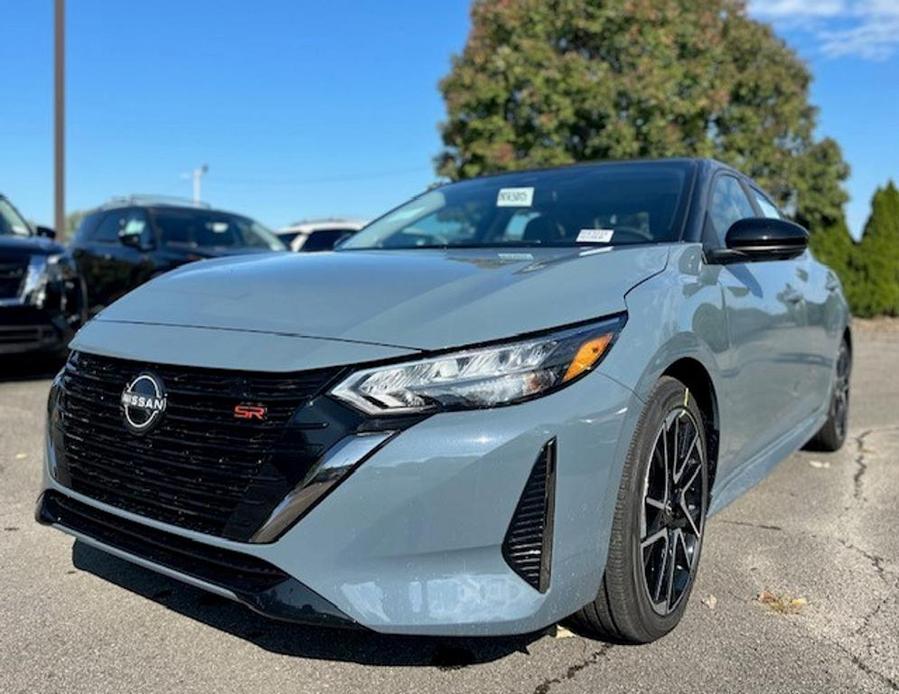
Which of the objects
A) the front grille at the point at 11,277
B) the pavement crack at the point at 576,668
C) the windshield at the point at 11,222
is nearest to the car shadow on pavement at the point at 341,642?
the pavement crack at the point at 576,668

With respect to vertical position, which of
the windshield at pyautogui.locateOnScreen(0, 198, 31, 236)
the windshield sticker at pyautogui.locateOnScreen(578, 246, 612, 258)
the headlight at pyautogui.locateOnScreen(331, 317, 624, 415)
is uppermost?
the windshield sticker at pyautogui.locateOnScreen(578, 246, 612, 258)

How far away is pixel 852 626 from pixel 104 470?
2.33m

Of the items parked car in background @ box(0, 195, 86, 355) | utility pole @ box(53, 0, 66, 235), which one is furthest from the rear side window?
utility pole @ box(53, 0, 66, 235)

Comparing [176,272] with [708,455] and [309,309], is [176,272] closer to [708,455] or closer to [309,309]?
[309,309]

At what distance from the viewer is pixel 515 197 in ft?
12.4

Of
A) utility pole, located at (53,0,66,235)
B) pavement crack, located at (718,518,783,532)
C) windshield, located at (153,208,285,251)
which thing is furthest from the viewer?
utility pole, located at (53,0,66,235)

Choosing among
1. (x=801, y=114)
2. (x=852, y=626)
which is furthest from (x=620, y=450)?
(x=801, y=114)

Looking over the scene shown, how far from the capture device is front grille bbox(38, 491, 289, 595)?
1963mm

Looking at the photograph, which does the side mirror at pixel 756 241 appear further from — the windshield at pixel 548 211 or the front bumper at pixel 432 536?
the front bumper at pixel 432 536

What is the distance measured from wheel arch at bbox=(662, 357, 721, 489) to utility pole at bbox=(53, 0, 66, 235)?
42.1 ft

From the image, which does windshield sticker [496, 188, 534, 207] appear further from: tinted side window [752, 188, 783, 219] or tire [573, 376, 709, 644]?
tire [573, 376, 709, 644]

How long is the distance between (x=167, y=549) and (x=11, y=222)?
6197 mm

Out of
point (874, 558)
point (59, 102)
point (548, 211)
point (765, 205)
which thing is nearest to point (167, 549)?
point (548, 211)

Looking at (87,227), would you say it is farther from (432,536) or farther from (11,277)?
(432,536)
